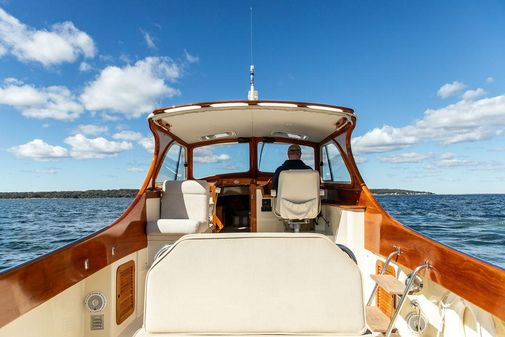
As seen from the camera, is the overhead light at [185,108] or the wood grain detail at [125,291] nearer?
the wood grain detail at [125,291]

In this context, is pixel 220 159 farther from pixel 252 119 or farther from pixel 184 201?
pixel 184 201

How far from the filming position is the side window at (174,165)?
185 inches

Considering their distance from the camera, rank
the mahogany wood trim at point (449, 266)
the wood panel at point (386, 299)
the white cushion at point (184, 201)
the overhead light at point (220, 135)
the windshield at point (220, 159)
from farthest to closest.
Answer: the windshield at point (220, 159) → the overhead light at point (220, 135) → the white cushion at point (184, 201) → the wood panel at point (386, 299) → the mahogany wood trim at point (449, 266)

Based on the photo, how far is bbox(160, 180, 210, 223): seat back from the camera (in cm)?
424

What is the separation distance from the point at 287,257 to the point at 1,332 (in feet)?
4.11

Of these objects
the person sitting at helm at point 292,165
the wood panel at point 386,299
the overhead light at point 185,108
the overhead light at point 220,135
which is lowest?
the wood panel at point 386,299

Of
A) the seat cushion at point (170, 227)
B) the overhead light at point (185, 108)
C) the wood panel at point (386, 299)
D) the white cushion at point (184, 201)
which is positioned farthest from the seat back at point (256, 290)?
the white cushion at point (184, 201)

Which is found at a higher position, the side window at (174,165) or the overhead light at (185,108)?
the overhead light at (185,108)

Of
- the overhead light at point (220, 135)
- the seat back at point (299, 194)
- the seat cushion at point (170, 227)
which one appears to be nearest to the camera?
the seat cushion at point (170, 227)

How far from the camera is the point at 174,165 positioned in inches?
205

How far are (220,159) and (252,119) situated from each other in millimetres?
1664

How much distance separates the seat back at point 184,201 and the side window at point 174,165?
0.29m

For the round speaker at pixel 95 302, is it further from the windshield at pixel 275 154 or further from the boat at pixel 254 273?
the windshield at pixel 275 154

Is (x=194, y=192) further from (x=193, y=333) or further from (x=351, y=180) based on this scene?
(x=193, y=333)
